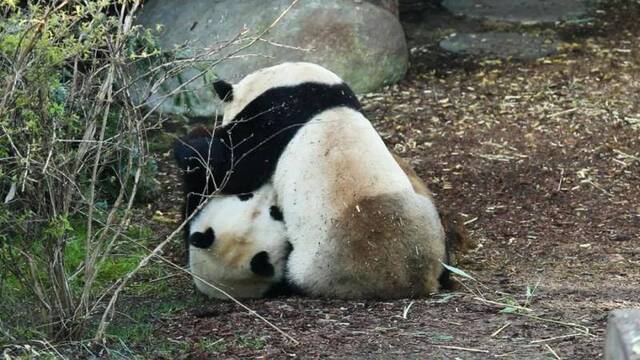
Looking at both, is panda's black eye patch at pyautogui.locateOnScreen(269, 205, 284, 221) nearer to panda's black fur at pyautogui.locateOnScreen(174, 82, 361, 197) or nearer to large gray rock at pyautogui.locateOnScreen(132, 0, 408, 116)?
panda's black fur at pyautogui.locateOnScreen(174, 82, 361, 197)

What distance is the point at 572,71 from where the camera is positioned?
945 cm

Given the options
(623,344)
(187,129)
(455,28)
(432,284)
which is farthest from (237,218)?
(455,28)

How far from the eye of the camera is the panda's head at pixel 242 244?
5453mm

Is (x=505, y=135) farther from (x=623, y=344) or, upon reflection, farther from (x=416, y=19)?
(x=623, y=344)

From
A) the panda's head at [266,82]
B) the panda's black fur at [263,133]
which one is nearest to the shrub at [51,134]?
the panda's black fur at [263,133]

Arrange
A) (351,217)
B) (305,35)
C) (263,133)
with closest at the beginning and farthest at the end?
(351,217) < (263,133) < (305,35)

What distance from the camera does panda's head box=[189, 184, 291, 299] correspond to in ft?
17.9

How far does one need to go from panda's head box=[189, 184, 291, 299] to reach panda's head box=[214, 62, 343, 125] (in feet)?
1.61

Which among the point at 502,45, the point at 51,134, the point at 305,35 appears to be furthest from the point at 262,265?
the point at 502,45

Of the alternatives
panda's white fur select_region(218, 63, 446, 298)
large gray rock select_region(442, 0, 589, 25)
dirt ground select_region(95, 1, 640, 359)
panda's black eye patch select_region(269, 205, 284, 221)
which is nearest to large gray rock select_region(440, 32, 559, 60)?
dirt ground select_region(95, 1, 640, 359)

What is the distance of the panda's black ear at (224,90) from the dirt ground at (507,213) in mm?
1045

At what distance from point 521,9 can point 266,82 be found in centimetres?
613

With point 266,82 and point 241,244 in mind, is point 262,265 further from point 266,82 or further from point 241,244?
point 266,82

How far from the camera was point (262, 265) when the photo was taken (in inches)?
215
